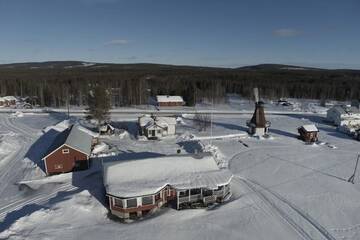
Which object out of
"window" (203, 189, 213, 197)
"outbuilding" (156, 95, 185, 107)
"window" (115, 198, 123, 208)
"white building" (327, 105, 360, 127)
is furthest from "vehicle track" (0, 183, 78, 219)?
"outbuilding" (156, 95, 185, 107)

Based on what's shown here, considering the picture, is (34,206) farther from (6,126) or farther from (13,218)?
(6,126)

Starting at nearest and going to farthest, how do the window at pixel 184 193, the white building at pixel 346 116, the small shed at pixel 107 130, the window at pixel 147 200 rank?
1. the window at pixel 147 200
2. the window at pixel 184 193
3. the small shed at pixel 107 130
4. the white building at pixel 346 116

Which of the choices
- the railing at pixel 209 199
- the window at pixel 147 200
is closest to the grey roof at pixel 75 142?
the window at pixel 147 200

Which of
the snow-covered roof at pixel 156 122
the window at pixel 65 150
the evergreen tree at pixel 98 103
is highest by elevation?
the evergreen tree at pixel 98 103

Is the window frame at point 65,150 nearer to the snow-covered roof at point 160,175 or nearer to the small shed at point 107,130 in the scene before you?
the snow-covered roof at point 160,175

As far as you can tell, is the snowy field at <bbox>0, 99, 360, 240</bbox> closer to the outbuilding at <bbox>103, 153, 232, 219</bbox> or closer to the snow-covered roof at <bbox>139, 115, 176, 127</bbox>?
the outbuilding at <bbox>103, 153, 232, 219</bbox>

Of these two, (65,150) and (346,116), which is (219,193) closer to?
(65,150)

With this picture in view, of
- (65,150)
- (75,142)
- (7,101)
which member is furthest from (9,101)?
(65,150)
